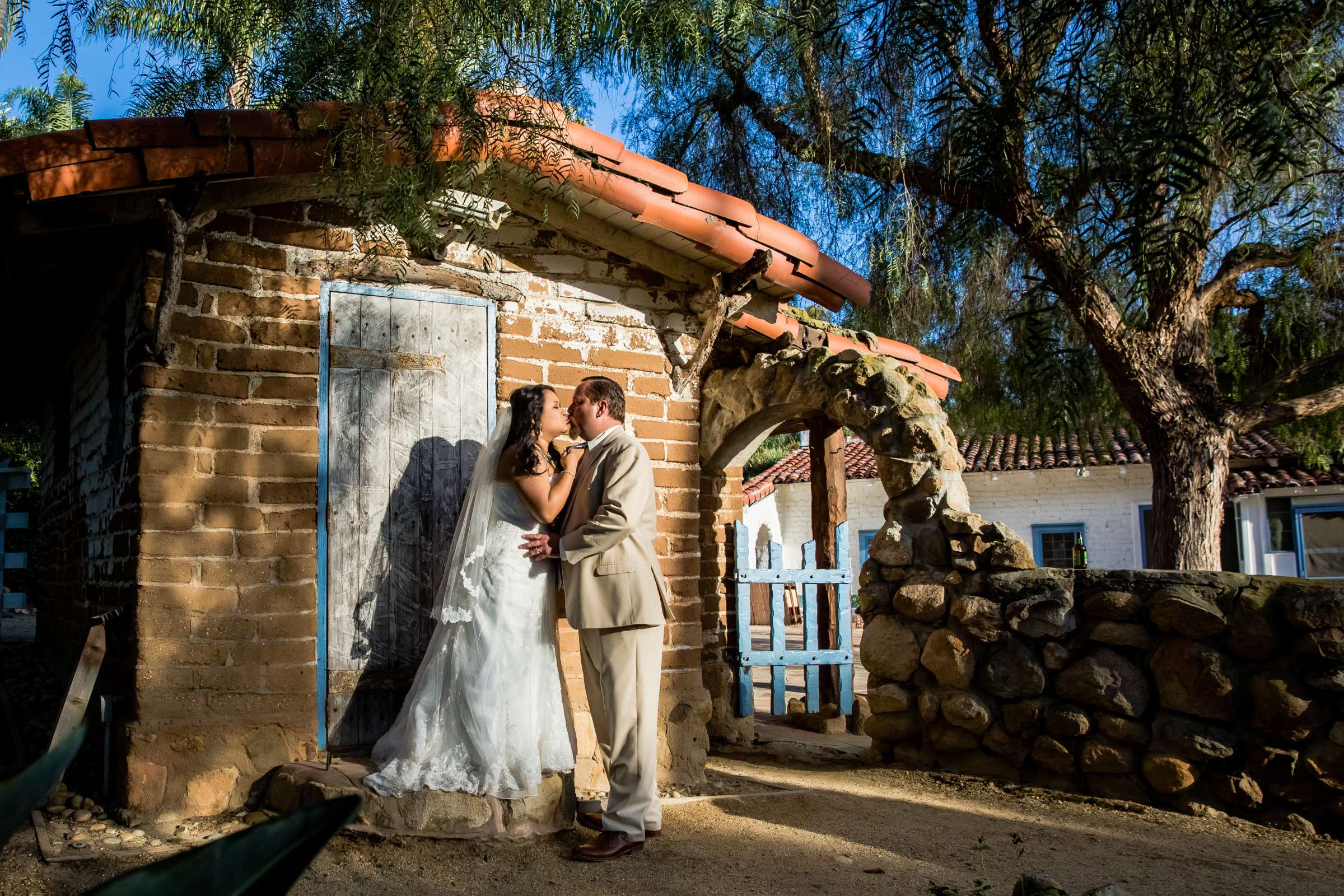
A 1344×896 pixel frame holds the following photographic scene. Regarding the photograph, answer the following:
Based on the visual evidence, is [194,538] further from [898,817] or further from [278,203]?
[898,817]

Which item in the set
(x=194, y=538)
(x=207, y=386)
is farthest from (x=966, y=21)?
(x=194, y=538)

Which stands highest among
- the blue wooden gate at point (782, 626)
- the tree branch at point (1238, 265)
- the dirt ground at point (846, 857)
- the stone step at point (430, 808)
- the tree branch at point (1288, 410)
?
the tree branch at point (1238, 265)

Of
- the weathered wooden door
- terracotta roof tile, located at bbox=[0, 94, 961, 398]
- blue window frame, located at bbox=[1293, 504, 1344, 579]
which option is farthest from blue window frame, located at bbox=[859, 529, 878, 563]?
the weathered wooden door

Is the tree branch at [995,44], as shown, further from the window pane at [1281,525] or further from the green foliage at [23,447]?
the window pane at [1281,525]

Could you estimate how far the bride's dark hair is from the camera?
4398mm

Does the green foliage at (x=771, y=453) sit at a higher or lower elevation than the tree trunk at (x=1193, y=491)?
higher

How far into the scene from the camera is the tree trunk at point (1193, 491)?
768 centimetres

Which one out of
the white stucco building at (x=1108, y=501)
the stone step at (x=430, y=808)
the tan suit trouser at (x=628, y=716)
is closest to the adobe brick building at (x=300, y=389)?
the stone step at (x=430, y=808)

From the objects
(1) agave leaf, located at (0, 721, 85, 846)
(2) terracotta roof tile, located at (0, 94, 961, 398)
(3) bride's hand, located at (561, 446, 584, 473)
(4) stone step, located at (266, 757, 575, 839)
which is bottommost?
(4) stone step, located at (266, 757, 575, 839)

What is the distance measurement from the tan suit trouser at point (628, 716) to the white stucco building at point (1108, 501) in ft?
31.7

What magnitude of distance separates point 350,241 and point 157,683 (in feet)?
7.26

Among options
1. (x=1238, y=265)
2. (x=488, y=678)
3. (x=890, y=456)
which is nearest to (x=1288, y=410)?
(x=1238, y=265)

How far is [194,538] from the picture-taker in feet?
14.3

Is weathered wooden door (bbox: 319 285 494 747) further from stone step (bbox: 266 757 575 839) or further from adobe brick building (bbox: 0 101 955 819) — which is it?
stone step (bbox: 266 757 575 839)
